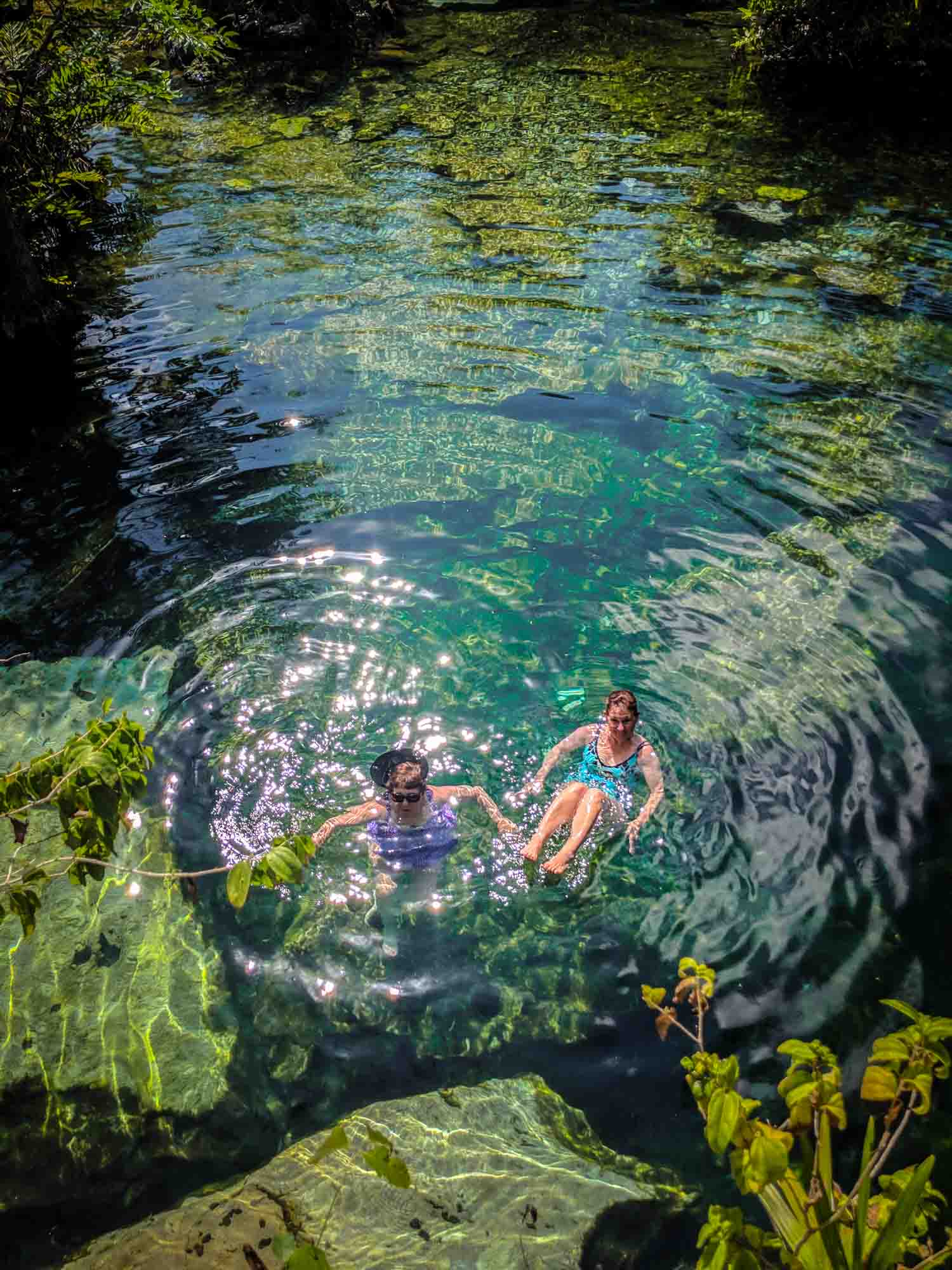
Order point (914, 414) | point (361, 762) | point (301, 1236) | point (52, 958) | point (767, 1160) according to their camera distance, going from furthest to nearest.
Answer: point (914, 414) < point (361, 762) < point (52, 958) < point (301, 1236) < point (767, 1160)

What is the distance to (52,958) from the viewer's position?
551cm

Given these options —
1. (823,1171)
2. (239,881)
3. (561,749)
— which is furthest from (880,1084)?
(561,749)

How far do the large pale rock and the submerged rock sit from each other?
0.51 m

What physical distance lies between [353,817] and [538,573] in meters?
2.97

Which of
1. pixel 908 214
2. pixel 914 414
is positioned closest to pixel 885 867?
pixel 914 414

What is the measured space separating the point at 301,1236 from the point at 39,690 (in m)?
4.71

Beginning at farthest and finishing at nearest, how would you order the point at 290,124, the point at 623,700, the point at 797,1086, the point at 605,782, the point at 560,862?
the point at 290,124, the point at 605,782, the point at 623,700, the point at 560,862, the point at 797,1086

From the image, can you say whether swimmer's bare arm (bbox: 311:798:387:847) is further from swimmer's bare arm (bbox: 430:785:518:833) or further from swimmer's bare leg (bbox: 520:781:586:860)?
swimmer's bare leg (bbox: 520:781:586:860)

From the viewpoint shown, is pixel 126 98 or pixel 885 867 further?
pixel 126 98

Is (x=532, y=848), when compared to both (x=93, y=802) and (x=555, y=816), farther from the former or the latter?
(x=93, y=802)

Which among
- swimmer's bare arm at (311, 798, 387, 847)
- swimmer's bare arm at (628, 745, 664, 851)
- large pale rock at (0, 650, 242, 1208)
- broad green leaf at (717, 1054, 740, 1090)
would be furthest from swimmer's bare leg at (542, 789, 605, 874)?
broad green leaf at (717, 1054, 740, 1090)

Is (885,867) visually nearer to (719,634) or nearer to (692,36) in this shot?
(719,634)

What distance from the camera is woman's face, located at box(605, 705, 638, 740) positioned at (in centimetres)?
650

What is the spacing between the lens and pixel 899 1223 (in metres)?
3.11
